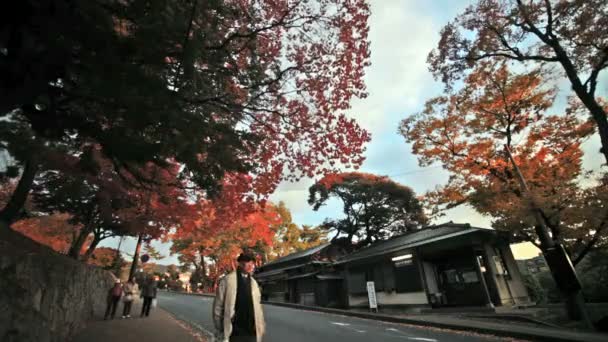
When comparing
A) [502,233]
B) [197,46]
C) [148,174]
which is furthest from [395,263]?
[197,46]

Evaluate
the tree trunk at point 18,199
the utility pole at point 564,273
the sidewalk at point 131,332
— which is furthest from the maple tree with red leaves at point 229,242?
the utility pole at point 564,273

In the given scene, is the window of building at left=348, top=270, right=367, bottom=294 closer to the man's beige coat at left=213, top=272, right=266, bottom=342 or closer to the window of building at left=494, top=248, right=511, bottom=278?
the window of building at left=494, top=248, right=511, bottom=278

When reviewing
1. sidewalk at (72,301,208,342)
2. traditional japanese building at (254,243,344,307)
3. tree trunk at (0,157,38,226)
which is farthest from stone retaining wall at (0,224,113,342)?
traditional japanese building at (254,243,344,307)

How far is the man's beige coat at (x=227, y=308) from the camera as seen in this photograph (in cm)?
333

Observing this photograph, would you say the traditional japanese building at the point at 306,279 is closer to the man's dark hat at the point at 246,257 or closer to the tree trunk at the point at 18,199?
the tree trunk at the point at 18,199

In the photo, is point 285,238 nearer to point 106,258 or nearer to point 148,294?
point 106,258

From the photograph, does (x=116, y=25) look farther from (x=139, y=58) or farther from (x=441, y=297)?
(x=441, y=297)

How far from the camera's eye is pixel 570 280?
398 inches

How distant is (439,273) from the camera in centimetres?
1734

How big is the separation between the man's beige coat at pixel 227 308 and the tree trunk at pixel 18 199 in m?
8.10

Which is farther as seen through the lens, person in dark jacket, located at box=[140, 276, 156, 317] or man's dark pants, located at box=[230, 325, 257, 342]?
person in dark jacket, located at box=[140, 276, 156, 317]

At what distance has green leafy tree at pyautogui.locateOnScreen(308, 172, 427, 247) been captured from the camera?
3425cm

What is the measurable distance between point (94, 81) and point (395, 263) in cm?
1820

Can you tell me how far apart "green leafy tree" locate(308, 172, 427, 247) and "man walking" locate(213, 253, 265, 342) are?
102 ft
